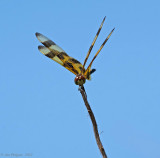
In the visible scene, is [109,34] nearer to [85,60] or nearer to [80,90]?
[85,60]

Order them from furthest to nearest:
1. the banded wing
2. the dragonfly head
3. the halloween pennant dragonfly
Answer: the banded wing, the halloween pennant dragonfly, the dragonfly head

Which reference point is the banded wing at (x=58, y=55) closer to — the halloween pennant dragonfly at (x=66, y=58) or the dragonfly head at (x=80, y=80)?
the halloween pennant dragonfly at (x=66, y=58)

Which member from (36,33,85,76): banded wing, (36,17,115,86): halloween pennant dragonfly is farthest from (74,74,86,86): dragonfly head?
(36,33,85,76): banded wing

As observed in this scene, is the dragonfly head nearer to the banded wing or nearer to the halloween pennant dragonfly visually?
the halloween pennant dragonfly

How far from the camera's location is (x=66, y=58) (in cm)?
753

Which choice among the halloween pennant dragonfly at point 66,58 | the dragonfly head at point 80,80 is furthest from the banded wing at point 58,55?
the dragonfly head at point 80,80

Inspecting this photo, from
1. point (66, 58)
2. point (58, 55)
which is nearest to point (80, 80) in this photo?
point (66, 58)

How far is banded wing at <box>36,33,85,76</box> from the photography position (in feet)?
22.6

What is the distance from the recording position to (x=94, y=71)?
22.7 ft

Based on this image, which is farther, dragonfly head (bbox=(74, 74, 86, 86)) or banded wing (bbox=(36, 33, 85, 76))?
banded wing (bbox=(36, 33, 85, 76))

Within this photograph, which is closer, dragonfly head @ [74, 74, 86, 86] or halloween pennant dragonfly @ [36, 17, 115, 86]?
dragonfly head @ [74, 74, 86, 86]

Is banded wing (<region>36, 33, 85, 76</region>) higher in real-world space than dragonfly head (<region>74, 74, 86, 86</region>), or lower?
higher

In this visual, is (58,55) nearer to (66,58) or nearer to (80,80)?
(66,58)

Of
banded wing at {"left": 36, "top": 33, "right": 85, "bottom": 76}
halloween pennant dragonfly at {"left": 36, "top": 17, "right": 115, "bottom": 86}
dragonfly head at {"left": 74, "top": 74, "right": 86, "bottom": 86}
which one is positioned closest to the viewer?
dragonfly head at {"left": 74, "top": 74, "right": 86, "bottom": 86}
